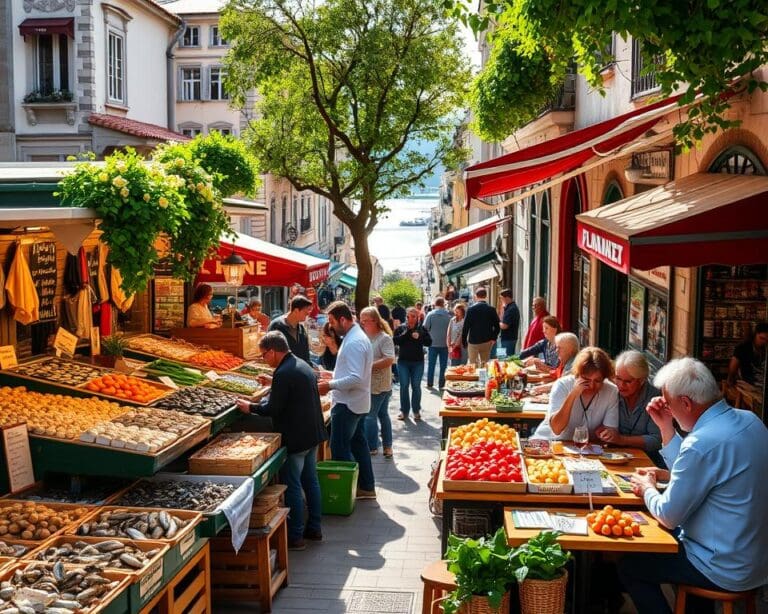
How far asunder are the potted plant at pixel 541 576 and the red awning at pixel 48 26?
27478mm

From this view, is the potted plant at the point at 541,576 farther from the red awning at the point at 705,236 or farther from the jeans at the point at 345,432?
the jeans at the point at 345,432

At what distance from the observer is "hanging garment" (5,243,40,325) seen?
9.87 meters

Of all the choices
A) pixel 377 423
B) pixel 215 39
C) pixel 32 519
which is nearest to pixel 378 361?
pixel 377 423

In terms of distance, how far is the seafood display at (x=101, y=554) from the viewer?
591 cm

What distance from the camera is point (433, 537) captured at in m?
9.36

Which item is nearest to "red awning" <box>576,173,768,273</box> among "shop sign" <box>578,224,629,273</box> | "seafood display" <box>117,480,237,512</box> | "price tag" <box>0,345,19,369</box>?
"shop sign" <box>578,224,629,273</box>

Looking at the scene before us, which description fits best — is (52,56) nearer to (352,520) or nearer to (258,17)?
(258,17)

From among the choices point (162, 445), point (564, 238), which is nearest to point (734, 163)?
point (162, 445)

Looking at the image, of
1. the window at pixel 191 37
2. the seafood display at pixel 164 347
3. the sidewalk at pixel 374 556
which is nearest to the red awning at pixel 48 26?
the window at pixel 191 37

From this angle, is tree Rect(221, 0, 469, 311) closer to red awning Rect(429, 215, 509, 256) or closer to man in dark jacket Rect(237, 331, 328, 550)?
red awning Rect(429, 215, 509, 256)

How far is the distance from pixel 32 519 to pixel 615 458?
13.5 ft

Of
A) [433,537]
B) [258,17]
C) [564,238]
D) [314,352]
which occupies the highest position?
[258,17]

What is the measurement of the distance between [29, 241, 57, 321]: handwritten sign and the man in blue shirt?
7.55 metres

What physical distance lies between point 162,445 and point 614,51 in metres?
9.12
